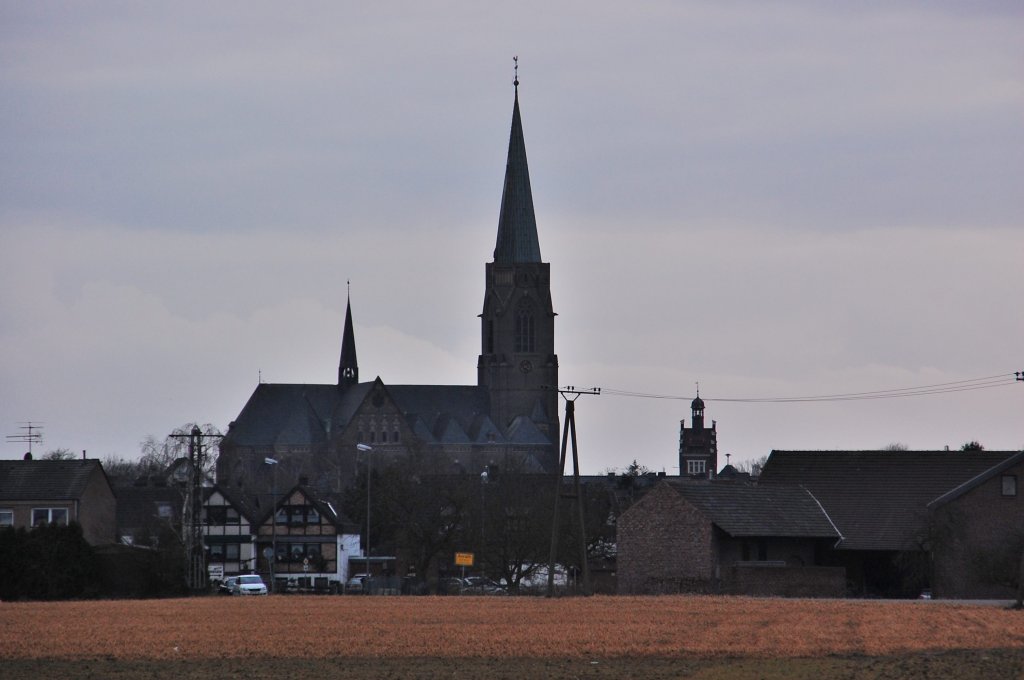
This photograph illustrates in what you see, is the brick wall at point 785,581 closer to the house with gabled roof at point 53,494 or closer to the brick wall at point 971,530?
the brick wall at point 971,530

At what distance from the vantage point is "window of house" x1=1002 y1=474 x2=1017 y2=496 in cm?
7375

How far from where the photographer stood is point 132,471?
17575 cm

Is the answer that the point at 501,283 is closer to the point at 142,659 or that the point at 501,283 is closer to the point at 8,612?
the point at 8,612

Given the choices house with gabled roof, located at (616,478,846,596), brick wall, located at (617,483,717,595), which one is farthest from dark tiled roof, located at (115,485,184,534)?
house with gabled roof, located at (616,478,846,596)

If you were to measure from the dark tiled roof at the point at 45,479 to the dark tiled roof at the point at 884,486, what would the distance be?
31.2 metres

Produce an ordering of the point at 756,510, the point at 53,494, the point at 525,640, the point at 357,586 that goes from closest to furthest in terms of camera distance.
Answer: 1. the point at 525,640
2. the point at 756,510
3. the point at 53,494
4. the point at 357,586

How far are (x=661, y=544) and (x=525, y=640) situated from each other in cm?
3379

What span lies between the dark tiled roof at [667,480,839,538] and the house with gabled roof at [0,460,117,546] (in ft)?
91.9

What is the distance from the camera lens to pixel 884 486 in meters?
80.1

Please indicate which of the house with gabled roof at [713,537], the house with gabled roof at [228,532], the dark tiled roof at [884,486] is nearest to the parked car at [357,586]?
the house with gabled roof at [228,532]

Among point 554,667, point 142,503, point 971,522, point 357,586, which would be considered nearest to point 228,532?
point 142,503

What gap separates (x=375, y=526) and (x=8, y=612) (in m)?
62.2

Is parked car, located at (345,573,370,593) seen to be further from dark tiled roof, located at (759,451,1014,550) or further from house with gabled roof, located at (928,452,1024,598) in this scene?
house with gabled roof, located at (928,452,1024,598)

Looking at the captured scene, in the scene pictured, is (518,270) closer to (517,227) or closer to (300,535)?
(517,227)
